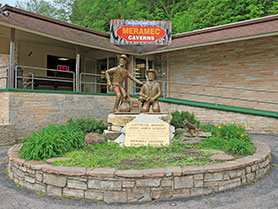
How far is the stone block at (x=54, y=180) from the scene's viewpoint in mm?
3656

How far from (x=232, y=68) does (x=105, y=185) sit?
10.3 meters

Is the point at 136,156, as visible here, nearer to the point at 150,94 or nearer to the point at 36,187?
the point at 36,187

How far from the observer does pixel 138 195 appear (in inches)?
137

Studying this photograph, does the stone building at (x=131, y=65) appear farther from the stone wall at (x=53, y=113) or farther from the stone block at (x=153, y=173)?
the stone block at (x=153, y=173)

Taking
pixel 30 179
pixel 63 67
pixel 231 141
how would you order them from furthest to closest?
pixel 63 67, pixel 231 141, pixel 30 179

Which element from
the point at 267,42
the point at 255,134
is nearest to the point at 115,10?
the point at 267,42

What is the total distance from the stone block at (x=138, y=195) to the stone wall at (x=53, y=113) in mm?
6370

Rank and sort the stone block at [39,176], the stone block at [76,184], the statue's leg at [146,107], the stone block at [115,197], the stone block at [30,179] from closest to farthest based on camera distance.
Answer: the stone block at [115,197] → the stone block at [76,184] → the stone block at [39,176] → the stone block at [30,179] → the statue's leg at [146,107]

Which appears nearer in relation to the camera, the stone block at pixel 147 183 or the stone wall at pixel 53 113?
the stone block at pixel 147 183

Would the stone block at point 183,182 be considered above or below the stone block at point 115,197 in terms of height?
above

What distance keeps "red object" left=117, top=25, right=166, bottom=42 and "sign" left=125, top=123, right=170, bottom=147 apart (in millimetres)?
8887

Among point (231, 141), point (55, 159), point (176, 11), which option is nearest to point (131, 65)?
point (231, 141)

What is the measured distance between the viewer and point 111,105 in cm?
1166

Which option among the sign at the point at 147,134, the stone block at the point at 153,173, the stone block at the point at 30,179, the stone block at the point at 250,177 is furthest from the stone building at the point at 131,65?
the stone block at the point at 153,173
